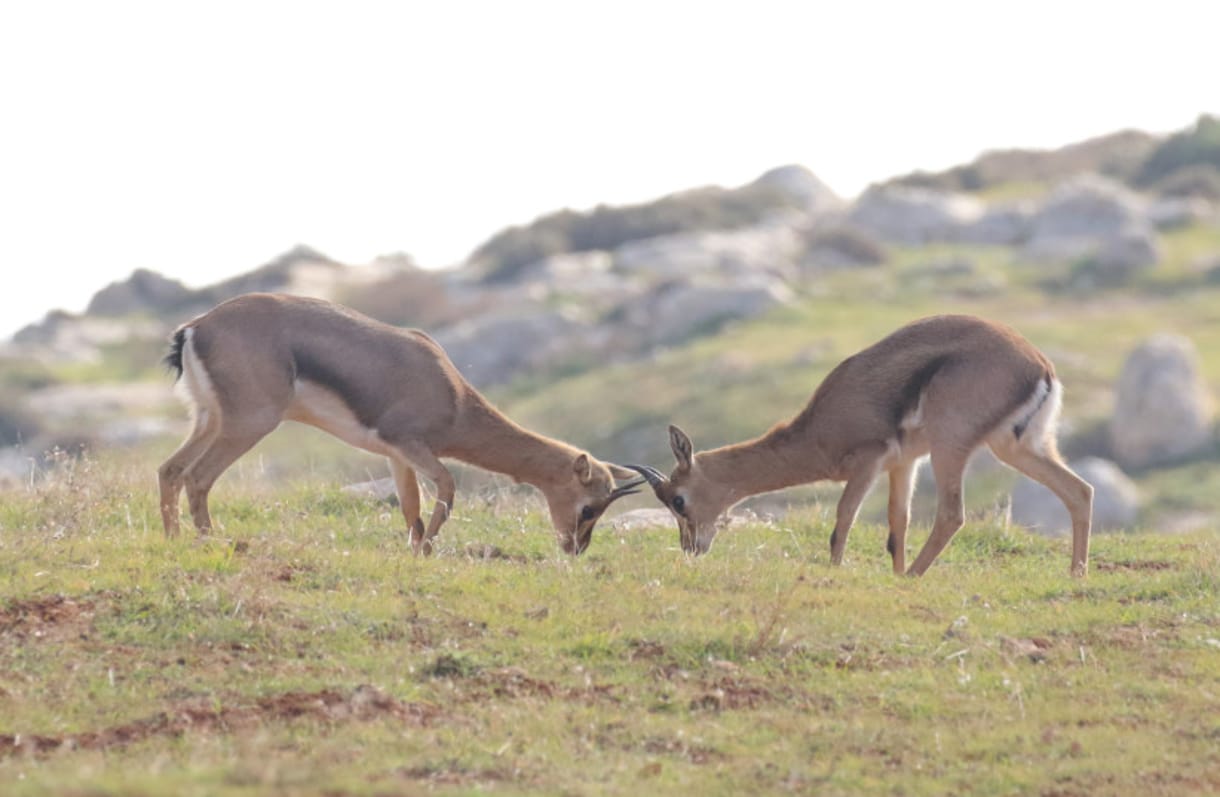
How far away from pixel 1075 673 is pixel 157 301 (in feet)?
263

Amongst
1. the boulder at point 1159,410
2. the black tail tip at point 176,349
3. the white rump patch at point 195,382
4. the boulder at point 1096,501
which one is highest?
the black tail tip at point 176,349

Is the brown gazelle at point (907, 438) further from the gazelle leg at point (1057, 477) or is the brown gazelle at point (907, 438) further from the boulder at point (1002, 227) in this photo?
the boulder at point (1002, 227)

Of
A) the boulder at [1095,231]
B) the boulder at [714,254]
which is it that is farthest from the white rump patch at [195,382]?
the boulder at [1095,231]

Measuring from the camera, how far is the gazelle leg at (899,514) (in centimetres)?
1477

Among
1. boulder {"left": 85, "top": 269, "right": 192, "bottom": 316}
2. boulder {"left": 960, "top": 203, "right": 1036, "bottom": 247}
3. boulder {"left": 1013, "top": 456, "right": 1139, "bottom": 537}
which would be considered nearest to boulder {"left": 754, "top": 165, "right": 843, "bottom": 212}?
boulder {"left": 960, "top": 203, "right": 1036, "bottom": 247}

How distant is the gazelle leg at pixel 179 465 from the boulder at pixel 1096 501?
74.5 ft

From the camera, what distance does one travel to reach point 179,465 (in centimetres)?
1401

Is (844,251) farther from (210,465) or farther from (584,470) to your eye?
(210,465)

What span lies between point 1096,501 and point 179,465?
27097 mm

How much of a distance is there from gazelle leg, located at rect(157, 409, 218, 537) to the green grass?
324mm

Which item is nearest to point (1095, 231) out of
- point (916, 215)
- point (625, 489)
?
point (916, 215)

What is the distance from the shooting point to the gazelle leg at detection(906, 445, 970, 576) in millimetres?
14070

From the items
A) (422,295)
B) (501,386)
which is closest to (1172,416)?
(501,386)

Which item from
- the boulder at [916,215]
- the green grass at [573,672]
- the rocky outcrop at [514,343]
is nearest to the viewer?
the green grass at [573,672]
